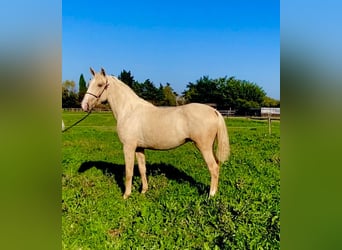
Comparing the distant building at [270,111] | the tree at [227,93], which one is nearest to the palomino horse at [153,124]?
the tree at [227,93]

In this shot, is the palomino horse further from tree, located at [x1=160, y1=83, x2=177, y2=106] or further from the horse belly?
tree, located at [x1=160, y1=83, x2=177, y2=106]

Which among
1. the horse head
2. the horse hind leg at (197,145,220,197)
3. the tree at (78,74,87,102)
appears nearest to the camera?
the tree at (78,74,87,102)

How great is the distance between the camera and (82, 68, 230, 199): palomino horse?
2.17 metres

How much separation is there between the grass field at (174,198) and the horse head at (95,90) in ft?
0.37

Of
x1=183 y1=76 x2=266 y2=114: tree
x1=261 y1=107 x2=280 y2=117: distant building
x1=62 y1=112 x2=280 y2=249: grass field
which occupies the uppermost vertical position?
x1=183 y1=76 x2=266 y2=114: tree

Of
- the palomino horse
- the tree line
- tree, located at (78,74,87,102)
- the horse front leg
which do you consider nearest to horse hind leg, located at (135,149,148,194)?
the palomino horse

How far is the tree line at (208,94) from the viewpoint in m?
1.39

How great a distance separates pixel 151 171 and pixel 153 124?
2.13 feet

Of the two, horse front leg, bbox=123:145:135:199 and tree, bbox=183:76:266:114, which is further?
horse front leg, bbox=123:145:135:199

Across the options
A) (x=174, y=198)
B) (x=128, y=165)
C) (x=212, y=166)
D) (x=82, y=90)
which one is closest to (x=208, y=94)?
(x=212, y=166)

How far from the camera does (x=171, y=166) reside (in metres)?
2.70
